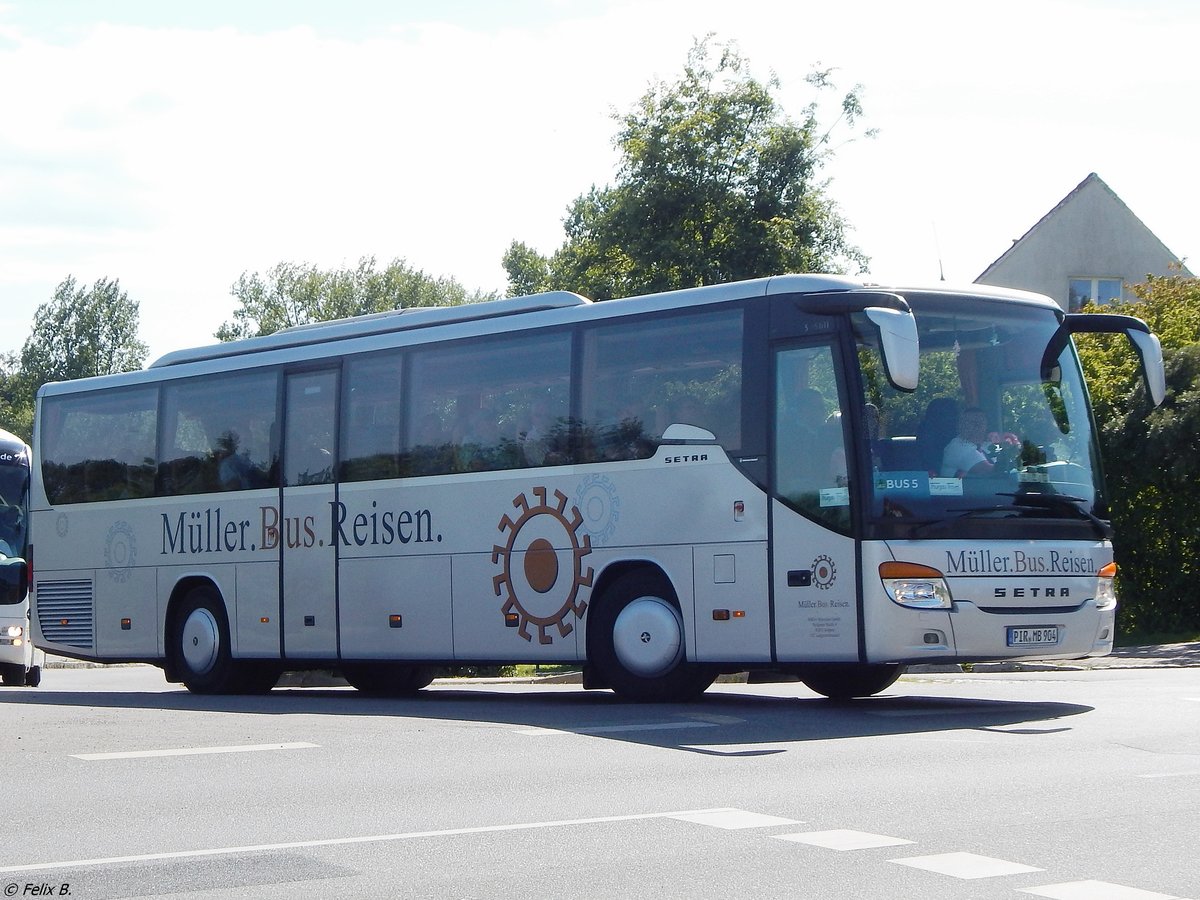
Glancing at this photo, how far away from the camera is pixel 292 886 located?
264 inches

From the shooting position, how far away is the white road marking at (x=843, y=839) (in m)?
7.44

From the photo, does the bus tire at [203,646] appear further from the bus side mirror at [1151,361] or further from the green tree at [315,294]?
the green tree at [315,294]

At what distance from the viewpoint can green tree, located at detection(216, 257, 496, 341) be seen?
325 ft

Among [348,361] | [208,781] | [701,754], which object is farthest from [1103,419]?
[208,781]

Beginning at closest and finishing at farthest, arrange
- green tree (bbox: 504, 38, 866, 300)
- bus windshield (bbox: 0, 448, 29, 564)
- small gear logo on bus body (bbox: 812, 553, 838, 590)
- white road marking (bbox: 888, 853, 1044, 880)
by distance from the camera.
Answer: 1. white road marking (bbox: 888, 853, 1044, 880)
2. small gear logo on bus body (bbox: 812, 553, 838, 590)
3. bus windshield (bbox: 0, 448, 29, 564)
4. green tree (bbox: 504, 38, 866, 300)

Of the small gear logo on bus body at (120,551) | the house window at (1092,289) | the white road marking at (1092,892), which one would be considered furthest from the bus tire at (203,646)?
the house window at (1092,289)

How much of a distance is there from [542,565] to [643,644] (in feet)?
4.68

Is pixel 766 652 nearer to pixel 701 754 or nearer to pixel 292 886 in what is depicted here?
pixel 701 754

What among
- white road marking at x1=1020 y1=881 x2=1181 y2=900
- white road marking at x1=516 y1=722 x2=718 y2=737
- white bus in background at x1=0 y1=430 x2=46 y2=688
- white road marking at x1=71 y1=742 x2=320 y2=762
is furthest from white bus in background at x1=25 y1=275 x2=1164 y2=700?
white road marking at x1=1020 y1=881 x2=1181 y2=900

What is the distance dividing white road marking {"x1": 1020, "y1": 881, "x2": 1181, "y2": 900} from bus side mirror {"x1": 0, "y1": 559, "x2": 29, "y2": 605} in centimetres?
2062

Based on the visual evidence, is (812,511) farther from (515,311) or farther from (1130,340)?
(515,311)

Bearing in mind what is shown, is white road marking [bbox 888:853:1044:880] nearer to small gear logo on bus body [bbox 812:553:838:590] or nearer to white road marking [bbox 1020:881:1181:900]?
white road marking [bbox 1020:881:1181:900]

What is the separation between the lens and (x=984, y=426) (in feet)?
44.8

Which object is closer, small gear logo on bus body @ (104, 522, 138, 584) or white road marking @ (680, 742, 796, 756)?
Answer: white road marking @ (680, 742, 796, 756)
